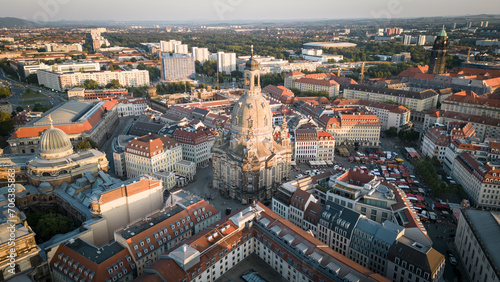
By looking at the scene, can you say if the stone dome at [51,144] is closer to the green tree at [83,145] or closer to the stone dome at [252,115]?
the green tree at [83,145]

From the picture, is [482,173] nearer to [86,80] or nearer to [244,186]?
[244,186]

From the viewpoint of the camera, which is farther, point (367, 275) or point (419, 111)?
point (419, 111)

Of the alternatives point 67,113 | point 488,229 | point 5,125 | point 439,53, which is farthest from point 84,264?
point 439,53

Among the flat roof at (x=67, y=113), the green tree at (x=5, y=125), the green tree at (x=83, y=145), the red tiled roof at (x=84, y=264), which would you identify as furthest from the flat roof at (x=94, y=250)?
the green tree at (x=5, y=125)

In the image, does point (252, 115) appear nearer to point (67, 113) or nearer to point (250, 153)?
point (250, 153)

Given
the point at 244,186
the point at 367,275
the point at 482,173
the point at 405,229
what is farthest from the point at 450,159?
the point at 367,275

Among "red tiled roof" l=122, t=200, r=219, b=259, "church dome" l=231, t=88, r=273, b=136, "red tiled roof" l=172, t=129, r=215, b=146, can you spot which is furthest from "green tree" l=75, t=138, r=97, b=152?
"red tiled roof" l=122, t=200, r=219, b=259
